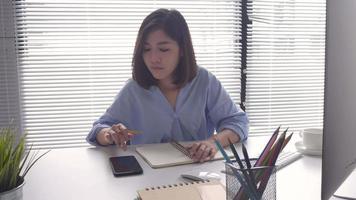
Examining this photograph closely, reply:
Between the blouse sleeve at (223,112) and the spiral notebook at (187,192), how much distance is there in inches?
24.4

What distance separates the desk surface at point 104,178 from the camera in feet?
3.10

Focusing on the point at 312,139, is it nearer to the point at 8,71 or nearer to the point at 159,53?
the point at 159,53

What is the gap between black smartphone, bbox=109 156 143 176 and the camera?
1.09 m

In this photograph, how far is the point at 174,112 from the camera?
1.68 metres

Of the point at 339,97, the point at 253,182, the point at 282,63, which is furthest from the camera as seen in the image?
the point at 282,63

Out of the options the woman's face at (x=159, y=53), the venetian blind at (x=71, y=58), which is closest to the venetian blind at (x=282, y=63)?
the venetian blind at (x=71, y=58)

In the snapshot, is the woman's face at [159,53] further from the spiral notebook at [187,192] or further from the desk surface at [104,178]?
the spiral notebook at [187,192]

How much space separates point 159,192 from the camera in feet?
2.98

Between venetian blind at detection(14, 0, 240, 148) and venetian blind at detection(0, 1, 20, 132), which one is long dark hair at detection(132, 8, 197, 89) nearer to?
venetian blind at detection(14, 0, 240, 148)

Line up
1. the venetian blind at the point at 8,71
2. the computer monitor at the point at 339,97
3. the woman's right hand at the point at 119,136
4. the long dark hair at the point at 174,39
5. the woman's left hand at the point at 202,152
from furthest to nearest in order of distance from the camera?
the venetian blind at the point at 8,71 → the long dark hair at the point at 174,39 → the woman's right hand at the point at 119,136 → the woman's left hand at the point at 202,152 → the computer monitor at the point at 339,97

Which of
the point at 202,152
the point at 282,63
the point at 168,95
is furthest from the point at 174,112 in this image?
the point at 282,63

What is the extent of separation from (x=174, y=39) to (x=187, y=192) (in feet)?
3.18

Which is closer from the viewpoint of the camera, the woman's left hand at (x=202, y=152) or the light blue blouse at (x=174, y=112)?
the woman's left hand at (x=202, y=152)

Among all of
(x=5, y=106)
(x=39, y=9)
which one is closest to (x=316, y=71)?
(x=39, y=9)
